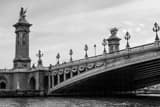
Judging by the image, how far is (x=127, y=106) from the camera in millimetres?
40688

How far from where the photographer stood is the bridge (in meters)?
46.2

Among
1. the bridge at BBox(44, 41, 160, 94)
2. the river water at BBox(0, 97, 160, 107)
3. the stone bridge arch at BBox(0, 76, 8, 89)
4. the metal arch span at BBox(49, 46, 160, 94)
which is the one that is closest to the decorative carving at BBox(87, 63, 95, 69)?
the bridge at BBox(44, 41, 160, 94)

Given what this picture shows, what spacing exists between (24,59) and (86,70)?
120 feet

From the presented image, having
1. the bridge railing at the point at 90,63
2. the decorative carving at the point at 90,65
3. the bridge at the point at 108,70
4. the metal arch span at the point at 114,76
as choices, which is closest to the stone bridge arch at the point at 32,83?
the bridge at the point at 108,70

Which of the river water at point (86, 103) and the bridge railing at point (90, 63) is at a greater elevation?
the bridge railing at point (90, 63)

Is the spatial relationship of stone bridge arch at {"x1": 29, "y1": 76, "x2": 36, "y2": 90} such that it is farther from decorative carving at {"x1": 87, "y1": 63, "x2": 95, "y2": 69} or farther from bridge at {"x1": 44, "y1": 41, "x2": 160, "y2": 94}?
decorative carving at {"x1": 87, "y1": 63, "x2": 95, "y2": 69}

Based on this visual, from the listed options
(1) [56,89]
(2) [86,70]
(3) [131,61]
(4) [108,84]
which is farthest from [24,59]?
(3) [131,61]

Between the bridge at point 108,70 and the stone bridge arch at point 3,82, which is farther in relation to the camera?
the stone bridge arch at point 3,82

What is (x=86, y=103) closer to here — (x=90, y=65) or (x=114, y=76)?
(x=90, y=65)

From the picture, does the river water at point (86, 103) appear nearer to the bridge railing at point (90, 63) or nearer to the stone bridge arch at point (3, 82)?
the bridge railing at point (90, 63)

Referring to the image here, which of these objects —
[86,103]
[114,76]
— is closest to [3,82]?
[114,76]

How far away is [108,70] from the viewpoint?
52.0m

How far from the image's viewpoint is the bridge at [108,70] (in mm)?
46197

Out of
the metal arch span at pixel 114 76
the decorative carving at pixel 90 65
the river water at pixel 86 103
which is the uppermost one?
the decorative carving at pixel 90 65
